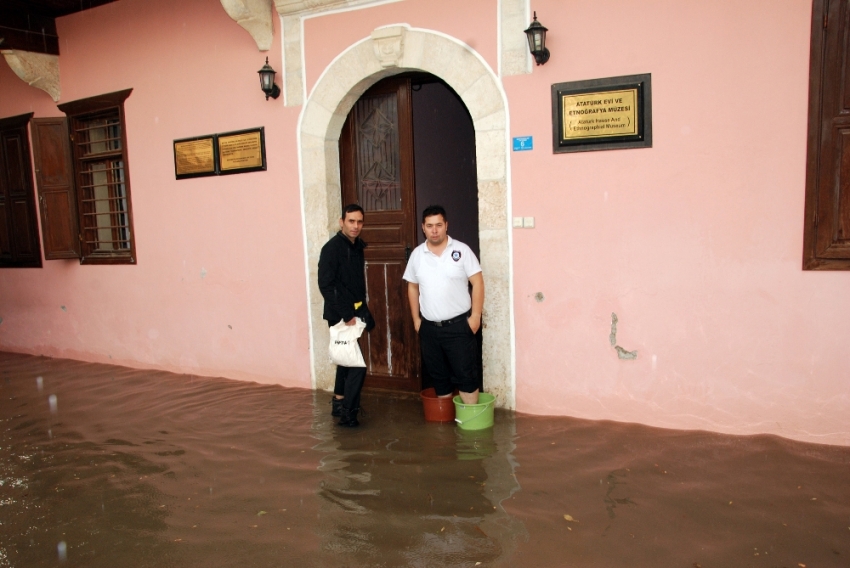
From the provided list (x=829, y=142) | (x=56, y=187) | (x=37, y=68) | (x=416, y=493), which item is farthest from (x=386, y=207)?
(x=37, y=68)

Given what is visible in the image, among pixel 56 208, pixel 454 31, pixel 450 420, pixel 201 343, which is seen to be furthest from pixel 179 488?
pixel 56 208

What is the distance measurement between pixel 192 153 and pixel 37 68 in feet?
7.88

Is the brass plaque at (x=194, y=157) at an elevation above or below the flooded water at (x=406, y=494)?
above

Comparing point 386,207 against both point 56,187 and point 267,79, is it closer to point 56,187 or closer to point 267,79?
point 267,79

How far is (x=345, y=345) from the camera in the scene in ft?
14.9

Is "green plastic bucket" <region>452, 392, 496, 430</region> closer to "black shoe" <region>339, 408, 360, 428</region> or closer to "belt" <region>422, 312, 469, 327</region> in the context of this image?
"belt" <region>422, 312, 469, 327</region>

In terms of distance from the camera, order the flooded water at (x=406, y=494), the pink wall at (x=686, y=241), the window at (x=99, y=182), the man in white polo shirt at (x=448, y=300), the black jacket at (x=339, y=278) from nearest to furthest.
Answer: the flooded water at (x=406, y=494)
the pink wall at (x=686, y=241)
the man in white polo shirt at (x=448, y=300)
the black jacket at (x=339, y=278)
the window at (x=99, y=182)

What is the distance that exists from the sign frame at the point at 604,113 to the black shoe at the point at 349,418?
240cm

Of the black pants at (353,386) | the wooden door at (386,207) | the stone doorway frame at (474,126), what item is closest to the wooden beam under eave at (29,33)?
the stone doorway frame at (474,126)

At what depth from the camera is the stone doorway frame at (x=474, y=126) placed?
15.5ft

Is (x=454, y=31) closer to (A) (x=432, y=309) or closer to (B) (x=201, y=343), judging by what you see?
(A) (x=432, y=309)

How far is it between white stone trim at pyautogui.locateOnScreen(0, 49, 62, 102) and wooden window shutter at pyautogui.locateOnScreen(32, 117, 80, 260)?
0.36 meters

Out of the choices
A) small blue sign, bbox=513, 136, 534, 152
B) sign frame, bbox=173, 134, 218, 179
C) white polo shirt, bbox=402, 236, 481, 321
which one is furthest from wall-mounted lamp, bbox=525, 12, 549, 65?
sign frame, bbox=173, 134, 218, 179

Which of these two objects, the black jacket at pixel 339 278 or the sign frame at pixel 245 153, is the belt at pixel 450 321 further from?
the sign frame at pixel 245 153
